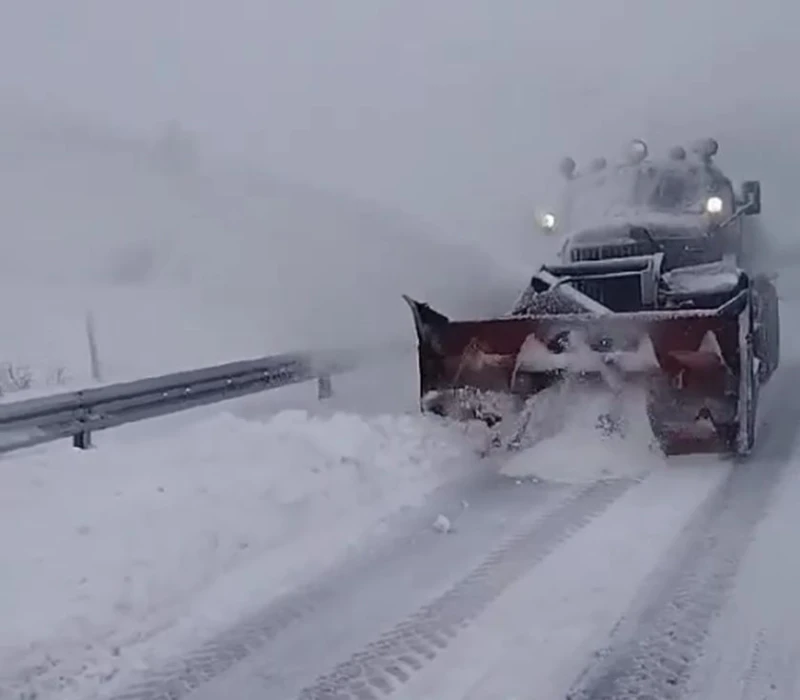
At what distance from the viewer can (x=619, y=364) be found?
26.4 feet

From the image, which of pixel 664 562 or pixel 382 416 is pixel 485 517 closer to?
pixel 664 562

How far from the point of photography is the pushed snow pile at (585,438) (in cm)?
771

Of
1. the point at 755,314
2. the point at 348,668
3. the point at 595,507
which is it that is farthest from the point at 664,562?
the point at 755,314

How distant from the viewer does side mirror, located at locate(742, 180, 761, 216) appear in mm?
11281

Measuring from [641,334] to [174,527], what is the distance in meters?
3.87

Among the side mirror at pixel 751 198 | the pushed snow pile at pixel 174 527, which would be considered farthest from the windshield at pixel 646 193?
the pushed snow pile at pixel 174 527

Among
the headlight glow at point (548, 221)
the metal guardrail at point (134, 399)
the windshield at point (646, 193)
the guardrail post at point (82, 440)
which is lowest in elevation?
the guardrail post at point (82, 440)

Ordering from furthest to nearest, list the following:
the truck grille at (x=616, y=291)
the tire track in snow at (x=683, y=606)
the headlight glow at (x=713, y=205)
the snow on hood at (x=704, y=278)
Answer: the headlight glow at (x=713, y=205)
the truck grille at (x=616, y=291)
the snow on hood at (x=704, y=278)
the tire track in snow at (x=683, y=606)

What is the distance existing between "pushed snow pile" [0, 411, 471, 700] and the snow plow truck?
26.4 inches

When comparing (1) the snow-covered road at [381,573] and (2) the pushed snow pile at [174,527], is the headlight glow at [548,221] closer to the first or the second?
(2) the pushed snow pile at [174,527]

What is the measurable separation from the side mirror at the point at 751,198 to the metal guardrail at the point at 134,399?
4.83 meters

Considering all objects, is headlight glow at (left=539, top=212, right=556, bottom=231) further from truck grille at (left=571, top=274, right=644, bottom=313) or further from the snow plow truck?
truck grille at (left=571, top=274, right=644, bottom=313)

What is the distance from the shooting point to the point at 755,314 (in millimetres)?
9383

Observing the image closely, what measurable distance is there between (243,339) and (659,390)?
11.1m
